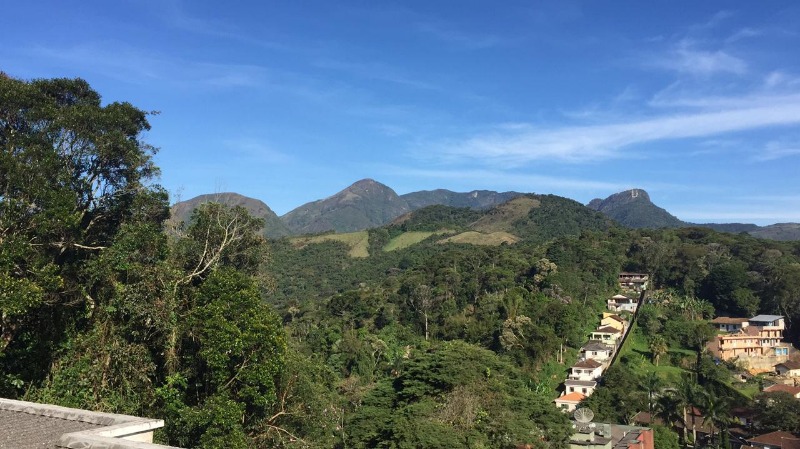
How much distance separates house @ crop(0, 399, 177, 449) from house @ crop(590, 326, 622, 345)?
151 feet

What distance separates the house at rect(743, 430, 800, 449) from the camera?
90.9ft

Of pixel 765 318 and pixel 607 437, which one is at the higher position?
pixel 765 318

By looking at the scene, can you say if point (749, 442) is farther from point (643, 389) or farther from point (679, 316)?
point (679, 316)

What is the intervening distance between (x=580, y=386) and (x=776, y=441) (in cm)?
1200

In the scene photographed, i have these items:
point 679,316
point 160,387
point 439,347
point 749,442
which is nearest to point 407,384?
point 439,347

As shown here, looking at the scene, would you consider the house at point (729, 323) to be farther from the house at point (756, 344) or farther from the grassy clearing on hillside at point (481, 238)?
the grassy clearing on hillside at point (481, 238)

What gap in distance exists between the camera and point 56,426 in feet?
19.1

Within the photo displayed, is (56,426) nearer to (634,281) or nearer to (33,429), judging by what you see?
(33,429)

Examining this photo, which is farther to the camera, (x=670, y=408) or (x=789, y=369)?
(x=789, y=369)

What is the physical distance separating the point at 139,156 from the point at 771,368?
49000mm

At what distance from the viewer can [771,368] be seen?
A: 4400 centimetres

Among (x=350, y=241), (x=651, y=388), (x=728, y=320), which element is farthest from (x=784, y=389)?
(x=350, y=241)

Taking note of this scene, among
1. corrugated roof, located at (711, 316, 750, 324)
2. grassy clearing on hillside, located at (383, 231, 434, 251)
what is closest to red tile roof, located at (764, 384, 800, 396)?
corrugated roof, located at (711, 316, 750, 324)

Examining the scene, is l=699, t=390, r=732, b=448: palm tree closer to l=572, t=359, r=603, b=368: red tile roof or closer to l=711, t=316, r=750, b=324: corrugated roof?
l=572, t=359, r=603, b=368: red tile roof
